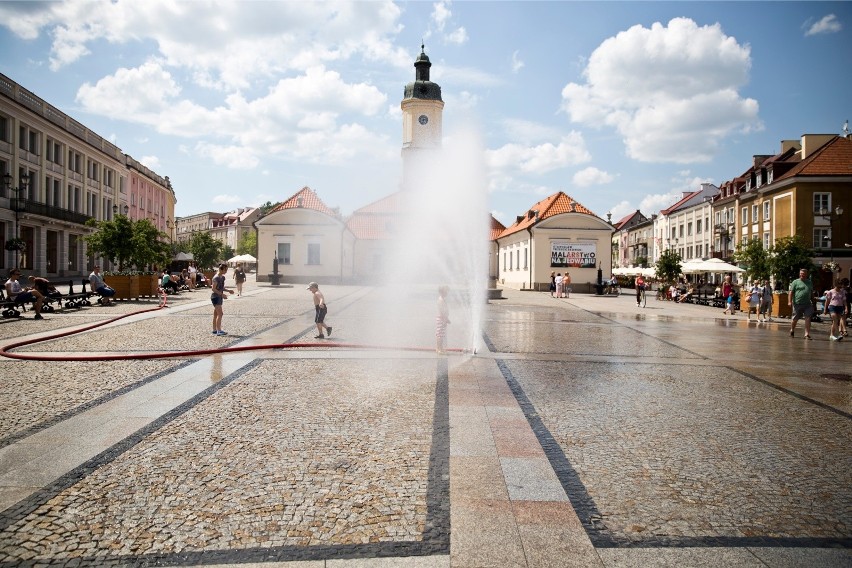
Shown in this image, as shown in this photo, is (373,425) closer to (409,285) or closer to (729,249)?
(409,285)

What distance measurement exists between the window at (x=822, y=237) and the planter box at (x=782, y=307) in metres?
23.5

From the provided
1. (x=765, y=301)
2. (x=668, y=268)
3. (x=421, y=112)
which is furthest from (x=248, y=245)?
(x=765, y=301)

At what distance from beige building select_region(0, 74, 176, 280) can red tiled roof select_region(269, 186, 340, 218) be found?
15.4 metres

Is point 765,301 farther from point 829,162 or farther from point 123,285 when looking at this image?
point 829,162

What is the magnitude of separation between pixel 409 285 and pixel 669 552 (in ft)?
145

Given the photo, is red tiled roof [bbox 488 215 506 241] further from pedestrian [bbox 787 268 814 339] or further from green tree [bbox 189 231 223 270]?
pedestrian [bbox 787 268 814 339]

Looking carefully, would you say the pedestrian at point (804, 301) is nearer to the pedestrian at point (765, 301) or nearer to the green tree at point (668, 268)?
the pedestrian at point (765, 301)

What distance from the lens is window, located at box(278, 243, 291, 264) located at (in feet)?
173

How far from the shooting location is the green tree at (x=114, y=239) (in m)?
27.1

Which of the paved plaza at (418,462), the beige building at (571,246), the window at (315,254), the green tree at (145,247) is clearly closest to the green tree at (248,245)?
the window at (315,254)

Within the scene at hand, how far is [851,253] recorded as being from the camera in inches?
1750

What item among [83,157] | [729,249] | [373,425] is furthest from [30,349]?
[729,249]

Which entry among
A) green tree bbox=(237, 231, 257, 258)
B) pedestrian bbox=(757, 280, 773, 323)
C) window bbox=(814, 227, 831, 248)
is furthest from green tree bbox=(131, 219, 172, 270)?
green tree bbox=(237, 231, 257, 258)

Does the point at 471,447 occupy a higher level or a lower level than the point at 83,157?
lower
